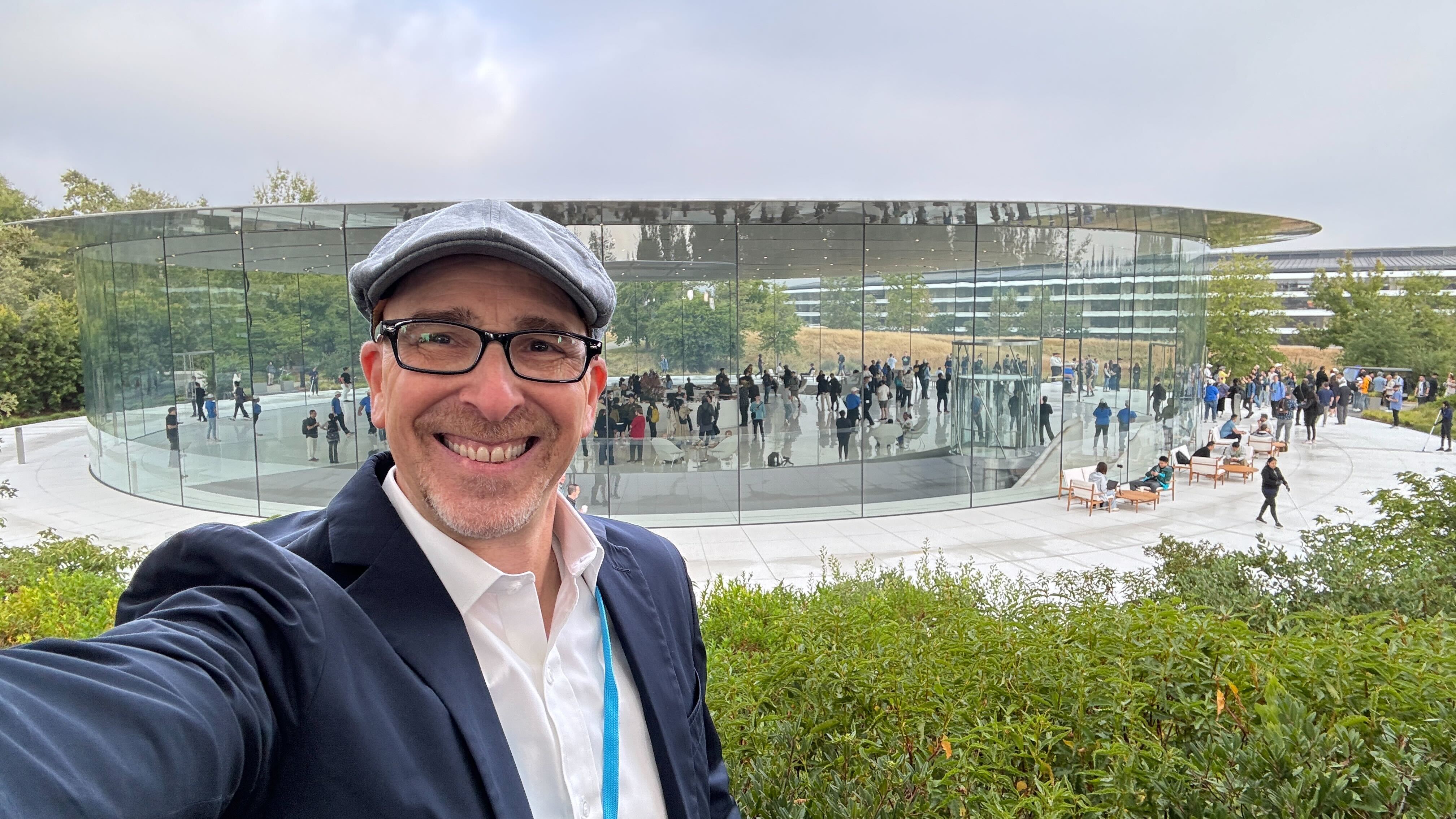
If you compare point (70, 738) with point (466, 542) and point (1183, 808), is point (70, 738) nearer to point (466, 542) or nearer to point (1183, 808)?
point (466, 542)

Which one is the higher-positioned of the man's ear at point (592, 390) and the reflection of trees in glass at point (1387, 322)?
the reflection of trees in glass at point (1387, 322)

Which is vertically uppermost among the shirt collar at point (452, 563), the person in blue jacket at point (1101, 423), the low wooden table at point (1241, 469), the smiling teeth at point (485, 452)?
the smiling teeth at point (485, 452)

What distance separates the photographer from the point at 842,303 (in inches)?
687

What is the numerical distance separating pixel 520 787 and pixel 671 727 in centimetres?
43

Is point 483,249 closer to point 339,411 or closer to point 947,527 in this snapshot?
point 947,527

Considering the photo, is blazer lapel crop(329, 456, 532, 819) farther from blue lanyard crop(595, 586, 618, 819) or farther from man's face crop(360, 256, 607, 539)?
blue lanyard crop(595, 586, 618, 819)

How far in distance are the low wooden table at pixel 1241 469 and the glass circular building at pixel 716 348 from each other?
11.9ft

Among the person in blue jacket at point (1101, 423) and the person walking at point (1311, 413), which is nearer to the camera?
the person in blue jacket at point (1101, 423)

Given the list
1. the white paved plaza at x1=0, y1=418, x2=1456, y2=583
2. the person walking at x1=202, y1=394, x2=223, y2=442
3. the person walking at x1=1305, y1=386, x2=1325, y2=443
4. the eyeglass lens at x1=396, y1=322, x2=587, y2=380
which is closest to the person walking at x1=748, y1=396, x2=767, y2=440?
the white paved plaza at x1=0, y1=418, x2=1456, y2=583

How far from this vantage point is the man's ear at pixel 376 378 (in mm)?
1496

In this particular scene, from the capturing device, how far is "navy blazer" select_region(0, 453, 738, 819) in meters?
0.74

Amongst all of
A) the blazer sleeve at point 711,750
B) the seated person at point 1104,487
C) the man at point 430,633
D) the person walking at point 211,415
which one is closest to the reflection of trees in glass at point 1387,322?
the seated person at point 1104,487

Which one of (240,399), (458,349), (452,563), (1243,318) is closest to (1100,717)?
(452,563)

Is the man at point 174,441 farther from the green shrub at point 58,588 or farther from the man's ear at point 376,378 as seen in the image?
the man's ear at point 376,378
